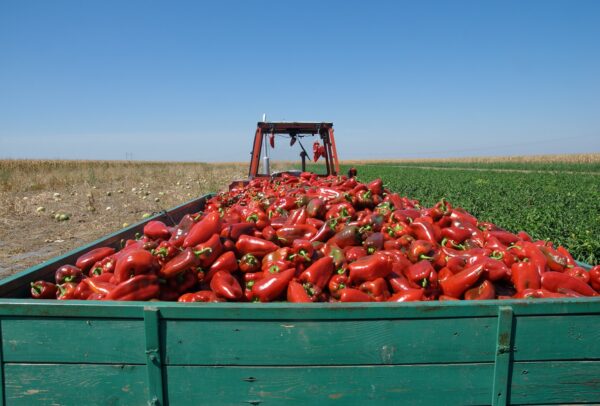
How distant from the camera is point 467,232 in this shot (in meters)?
3.88

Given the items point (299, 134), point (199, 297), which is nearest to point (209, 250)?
point (199, 297)

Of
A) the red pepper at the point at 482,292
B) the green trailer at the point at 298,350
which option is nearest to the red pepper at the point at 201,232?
the green trailer at the point at 298,350

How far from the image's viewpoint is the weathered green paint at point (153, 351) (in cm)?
197

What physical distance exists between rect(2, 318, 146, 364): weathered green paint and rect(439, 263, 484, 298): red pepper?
208 centimetres

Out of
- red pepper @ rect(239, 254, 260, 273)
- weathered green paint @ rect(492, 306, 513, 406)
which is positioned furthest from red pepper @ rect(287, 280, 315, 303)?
weathered green paint @ rect(492, 306, 513, 406)

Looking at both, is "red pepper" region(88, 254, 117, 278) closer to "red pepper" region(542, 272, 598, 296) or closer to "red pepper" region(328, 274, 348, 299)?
"red pepper" region(328, 274, 348, 299)

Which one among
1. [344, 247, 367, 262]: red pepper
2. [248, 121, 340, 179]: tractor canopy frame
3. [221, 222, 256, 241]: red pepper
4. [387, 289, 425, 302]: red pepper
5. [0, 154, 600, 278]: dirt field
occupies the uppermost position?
[248, 121, 340, 179]: tractor canopy frame

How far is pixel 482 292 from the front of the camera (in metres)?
A: 2.73

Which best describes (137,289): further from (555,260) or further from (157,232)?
(555,260)

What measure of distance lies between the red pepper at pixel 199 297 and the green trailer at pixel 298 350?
2.31 ft

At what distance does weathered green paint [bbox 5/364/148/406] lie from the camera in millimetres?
2016

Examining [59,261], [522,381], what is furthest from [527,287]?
[59,261]

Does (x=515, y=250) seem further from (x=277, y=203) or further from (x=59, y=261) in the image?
(x=59, y=261)

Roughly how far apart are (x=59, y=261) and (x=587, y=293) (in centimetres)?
403
